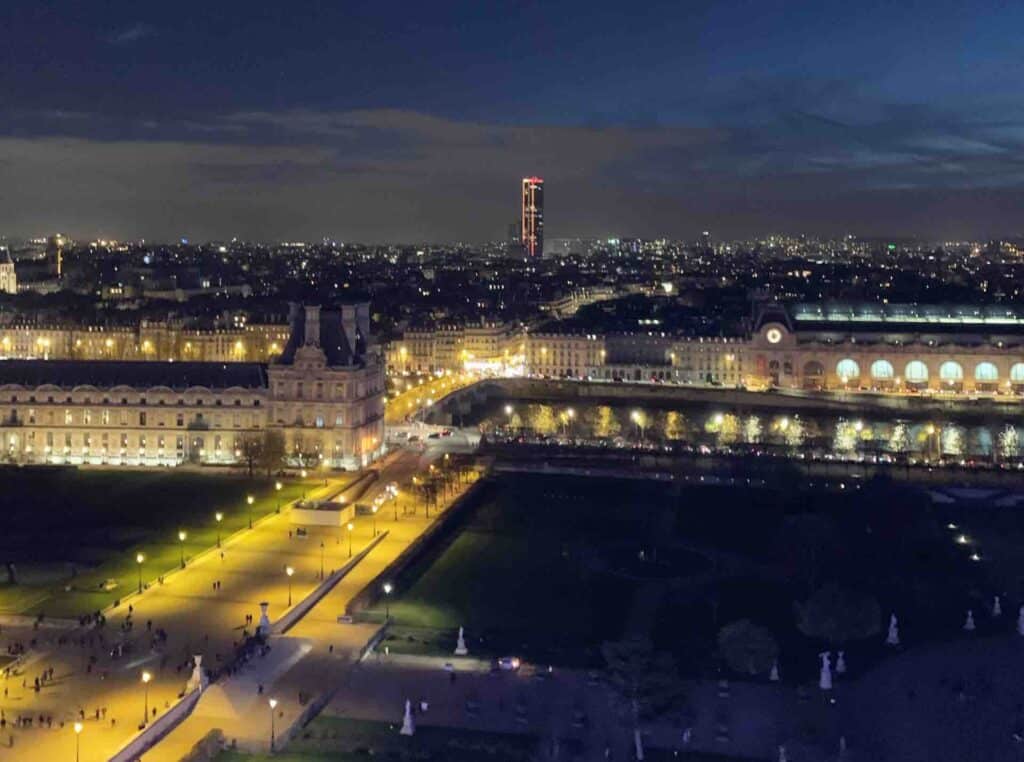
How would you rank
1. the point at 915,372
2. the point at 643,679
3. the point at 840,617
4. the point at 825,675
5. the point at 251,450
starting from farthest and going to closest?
the point at 915,372, the point at 251,450, the point at 840,617, the point at 825,675, the point at 643,679

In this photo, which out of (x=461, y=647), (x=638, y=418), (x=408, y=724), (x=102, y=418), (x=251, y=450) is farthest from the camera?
(x=638, y=418)

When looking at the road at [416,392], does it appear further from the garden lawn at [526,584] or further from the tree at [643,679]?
the tree at [643,679]

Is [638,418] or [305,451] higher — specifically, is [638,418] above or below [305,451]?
below

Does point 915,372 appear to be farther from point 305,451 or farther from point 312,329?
point 305,451

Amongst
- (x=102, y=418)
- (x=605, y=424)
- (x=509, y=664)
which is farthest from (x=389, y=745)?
(x=605, y=424)

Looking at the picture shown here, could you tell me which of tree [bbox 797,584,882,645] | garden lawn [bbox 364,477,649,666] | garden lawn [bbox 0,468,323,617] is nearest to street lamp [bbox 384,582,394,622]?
garden lawn [bbox 364,477,649,666]

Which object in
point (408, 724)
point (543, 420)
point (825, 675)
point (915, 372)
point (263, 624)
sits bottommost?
point (408, 724)

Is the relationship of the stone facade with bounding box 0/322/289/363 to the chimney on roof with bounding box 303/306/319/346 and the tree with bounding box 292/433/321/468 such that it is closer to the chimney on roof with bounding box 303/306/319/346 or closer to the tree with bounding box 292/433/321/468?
the chimney on roof with bounding box 303/306/319/346

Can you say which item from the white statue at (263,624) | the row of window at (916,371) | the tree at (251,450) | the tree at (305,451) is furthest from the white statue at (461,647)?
the row of window at (916,371)
